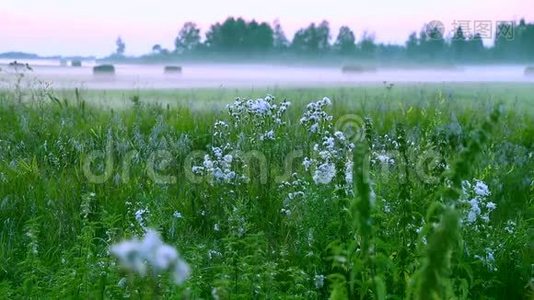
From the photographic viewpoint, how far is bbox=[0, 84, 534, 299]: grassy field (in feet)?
8.28

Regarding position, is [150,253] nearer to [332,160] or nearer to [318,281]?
[318,281]

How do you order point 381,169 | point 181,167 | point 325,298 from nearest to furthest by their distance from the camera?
point 325,298 → point 381,169 → point 181,167

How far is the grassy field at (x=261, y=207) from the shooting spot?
2523 millimetres

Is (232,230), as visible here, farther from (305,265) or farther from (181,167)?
(181,167)

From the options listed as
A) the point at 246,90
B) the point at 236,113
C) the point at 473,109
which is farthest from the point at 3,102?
the point at 473,109

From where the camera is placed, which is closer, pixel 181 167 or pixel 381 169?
pixel 381 169

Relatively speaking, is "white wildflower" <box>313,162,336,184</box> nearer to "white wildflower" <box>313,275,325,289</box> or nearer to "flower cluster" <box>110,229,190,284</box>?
"white wildflower" <box>313,275,325,289</box>

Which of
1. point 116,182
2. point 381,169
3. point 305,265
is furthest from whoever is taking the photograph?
point 116,182

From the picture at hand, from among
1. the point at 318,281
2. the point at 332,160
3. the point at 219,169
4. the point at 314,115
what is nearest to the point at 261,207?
the point at 219,169

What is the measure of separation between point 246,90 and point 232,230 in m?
6.61

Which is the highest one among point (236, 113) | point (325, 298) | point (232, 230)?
point (236, 113)

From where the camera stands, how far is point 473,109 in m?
8.85
